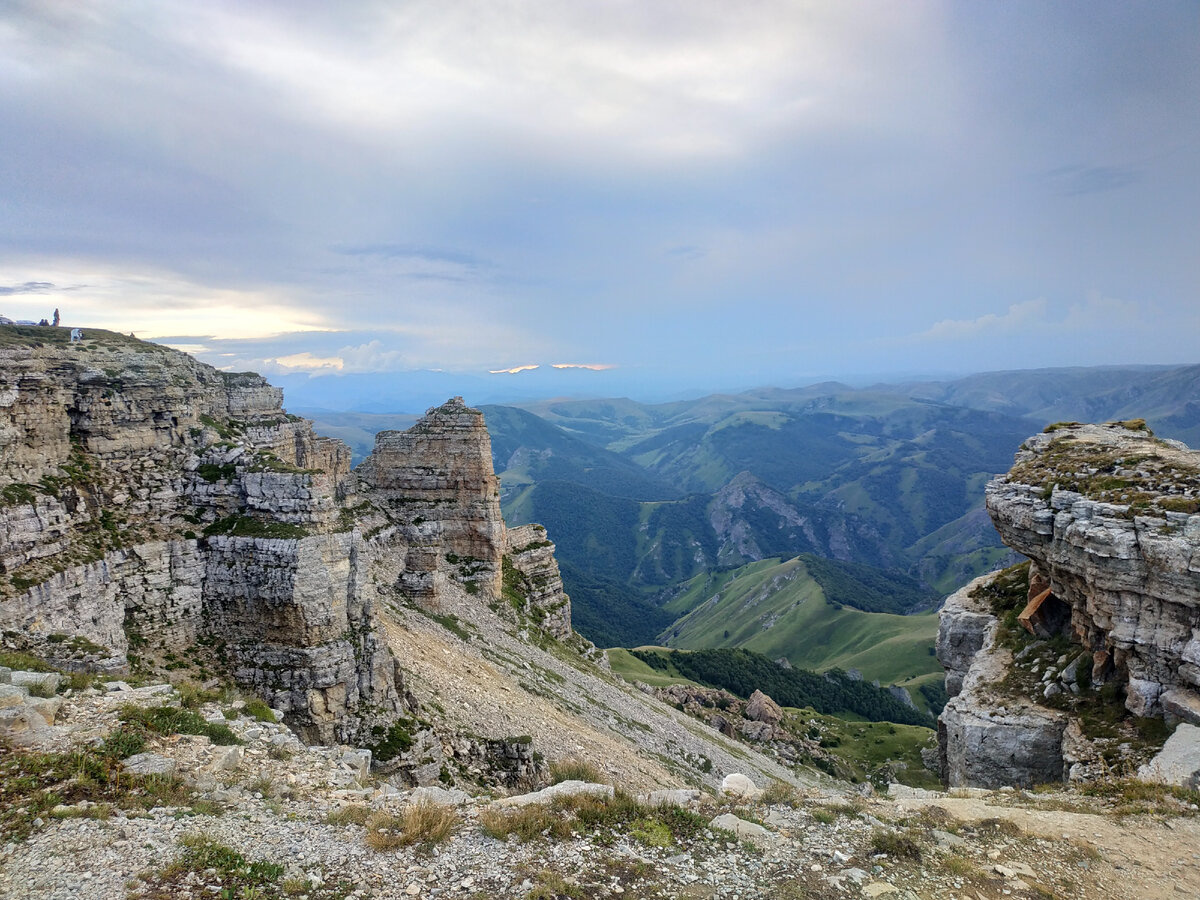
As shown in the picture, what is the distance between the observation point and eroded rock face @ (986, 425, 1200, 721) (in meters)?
23.7

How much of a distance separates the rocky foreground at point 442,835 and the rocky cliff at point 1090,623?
9829 millimetres

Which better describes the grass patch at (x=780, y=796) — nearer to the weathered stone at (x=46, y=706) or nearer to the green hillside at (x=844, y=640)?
the weathered stone at (x=46, y=706)

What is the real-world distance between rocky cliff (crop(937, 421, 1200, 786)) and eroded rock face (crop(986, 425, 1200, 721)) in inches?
2.0

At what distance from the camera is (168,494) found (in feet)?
71.8

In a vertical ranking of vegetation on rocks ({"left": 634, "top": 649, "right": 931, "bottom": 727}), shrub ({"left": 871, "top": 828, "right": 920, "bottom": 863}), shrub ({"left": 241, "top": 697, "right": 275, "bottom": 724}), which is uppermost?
shrub ({"left": 241, "top": 697, "right": 275, "bottom": 724})

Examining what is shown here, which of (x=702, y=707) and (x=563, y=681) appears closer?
(x=563, y=681)

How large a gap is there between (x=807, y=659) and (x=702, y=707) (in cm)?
11848

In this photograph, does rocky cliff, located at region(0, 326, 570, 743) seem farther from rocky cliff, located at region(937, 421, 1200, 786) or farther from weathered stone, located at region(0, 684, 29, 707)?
rocky cliff, located at region(937, 421, 1200, 786)

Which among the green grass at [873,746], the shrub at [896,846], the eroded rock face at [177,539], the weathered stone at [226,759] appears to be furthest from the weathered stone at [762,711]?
the weathered stone at [226,759]

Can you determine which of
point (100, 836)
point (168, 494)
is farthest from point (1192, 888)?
point (168, 494)

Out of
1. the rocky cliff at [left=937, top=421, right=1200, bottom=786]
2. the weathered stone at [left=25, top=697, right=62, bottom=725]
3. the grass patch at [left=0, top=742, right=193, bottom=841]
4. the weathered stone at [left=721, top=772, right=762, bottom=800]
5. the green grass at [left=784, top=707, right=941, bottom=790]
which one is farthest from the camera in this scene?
the green grass at [left=784, top=707, right=941, bottom=790]

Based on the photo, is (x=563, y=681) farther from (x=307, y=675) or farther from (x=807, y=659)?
(x=807, y=659)

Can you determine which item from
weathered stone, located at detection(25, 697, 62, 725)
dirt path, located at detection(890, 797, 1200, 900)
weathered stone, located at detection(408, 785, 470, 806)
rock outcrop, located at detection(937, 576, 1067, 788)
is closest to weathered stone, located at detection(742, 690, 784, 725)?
rock outcrop, located at detection(937, 576, 1067, 788)

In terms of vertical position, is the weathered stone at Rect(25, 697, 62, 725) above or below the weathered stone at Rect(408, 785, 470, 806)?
above
